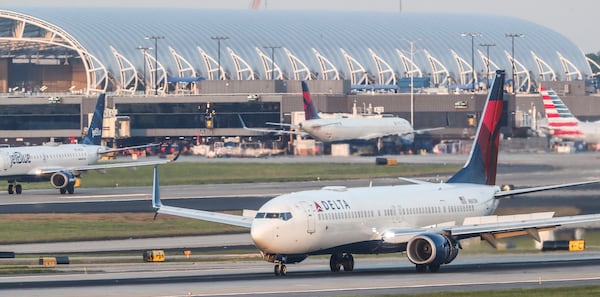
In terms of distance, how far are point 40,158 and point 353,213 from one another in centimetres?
6455

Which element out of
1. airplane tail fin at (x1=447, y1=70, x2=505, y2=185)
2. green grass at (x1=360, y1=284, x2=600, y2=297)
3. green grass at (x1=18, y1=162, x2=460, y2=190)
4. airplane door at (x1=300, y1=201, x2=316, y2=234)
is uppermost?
airplane tail fin at (x1=447, y1=70, x2=505, y2=185)

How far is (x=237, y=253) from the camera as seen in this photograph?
219ft

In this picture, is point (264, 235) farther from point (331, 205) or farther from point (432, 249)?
point (432, 249)

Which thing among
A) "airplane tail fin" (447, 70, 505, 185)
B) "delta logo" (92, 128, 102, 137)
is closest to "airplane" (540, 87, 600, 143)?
"delta logo" (92, 128, 102, 137)

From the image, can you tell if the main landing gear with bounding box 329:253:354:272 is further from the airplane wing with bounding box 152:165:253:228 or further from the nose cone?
the nose cone

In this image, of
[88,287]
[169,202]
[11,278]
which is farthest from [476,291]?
[169,202]

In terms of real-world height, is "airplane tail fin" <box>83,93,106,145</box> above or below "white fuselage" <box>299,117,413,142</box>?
above

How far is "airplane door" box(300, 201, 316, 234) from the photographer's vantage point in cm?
5181

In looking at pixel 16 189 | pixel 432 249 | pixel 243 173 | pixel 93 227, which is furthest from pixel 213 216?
pixel 243 173

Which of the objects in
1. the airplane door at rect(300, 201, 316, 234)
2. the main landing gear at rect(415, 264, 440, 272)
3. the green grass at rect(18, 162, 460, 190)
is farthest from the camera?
the green grass at rect(18, 162, 460, 190)

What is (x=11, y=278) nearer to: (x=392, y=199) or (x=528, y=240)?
(x=392, y=199)

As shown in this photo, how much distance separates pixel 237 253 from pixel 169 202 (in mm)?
31732

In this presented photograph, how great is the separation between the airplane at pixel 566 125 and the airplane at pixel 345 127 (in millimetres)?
30152

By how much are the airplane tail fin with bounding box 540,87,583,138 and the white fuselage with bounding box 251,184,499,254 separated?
304 ft
